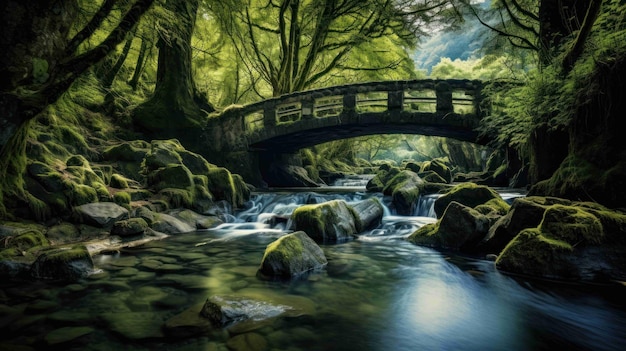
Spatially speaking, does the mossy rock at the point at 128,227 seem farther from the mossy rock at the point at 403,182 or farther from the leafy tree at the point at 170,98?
the leafy tree at the point at 170,98

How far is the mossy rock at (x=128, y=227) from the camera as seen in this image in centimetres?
716

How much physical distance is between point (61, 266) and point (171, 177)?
5719mm

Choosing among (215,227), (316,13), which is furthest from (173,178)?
(316,13)

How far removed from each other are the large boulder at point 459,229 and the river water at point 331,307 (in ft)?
2.00

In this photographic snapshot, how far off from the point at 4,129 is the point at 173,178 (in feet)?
18.4

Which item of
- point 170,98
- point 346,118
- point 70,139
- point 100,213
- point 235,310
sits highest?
point 170,98

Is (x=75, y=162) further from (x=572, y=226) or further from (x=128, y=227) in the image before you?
(x=572, y=226)

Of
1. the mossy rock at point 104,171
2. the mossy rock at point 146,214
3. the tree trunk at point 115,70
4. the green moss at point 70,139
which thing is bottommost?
the mossy rock at point 146,214

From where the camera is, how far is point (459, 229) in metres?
6.62

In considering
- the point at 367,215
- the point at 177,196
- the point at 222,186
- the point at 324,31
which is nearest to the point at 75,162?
the point at 177,196

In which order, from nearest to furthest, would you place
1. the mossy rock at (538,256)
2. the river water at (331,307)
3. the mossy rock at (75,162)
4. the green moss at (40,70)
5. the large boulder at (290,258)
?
the river water at (331,307), the green moss at (40,70), the mossy rock at (538,256), the large boulder at (290,258), the mossy rock at (75,162)

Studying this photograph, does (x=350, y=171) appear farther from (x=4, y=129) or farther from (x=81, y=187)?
(x=4, y=129)

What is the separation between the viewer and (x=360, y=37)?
17.7 metres

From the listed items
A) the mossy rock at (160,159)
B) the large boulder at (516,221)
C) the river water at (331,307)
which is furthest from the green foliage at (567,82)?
the mossy rock at (160,159)
